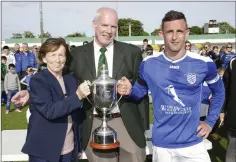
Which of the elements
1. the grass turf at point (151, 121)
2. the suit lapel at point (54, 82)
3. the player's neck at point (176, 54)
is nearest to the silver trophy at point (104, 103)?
the suit lapel at point (54, 82)

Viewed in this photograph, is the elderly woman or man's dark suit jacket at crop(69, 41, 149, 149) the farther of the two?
man's dark suit jacket at crop(69, 41, 149, 149)

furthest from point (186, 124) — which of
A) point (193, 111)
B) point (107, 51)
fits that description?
point (107, 51)

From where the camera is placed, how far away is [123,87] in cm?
259

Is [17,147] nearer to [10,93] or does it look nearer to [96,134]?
[96,134]

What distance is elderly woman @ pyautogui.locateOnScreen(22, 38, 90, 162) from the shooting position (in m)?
2.37

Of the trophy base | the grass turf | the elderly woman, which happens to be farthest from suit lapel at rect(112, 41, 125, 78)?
the grass turf

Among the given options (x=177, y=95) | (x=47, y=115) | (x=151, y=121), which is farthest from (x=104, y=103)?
(x=151, y=121)

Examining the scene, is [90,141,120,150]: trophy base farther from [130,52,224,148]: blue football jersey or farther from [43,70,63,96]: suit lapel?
[43,70,63,96]: suit lapel

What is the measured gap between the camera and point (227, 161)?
362 cm

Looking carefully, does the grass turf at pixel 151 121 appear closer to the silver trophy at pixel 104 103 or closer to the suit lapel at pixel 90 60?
the silver trophy at pixel 104 103

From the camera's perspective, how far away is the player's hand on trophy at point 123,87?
2588mm

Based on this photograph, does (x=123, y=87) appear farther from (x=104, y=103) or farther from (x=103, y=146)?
(x=103, y=146)

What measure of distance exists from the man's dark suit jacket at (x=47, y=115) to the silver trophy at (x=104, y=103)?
0.20m

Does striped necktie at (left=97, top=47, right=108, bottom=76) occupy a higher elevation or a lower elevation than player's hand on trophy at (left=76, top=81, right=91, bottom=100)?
higher
